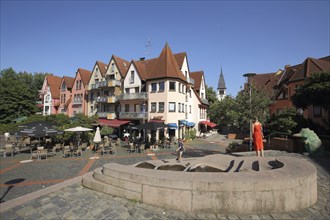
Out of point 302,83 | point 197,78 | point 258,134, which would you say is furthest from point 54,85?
point 302,83

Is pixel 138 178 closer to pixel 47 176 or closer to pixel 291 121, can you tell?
pixel 47 176

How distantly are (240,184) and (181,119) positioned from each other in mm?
24423

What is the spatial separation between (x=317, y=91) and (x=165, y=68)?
63.3 feet

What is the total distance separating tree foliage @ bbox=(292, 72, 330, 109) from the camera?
14627mm

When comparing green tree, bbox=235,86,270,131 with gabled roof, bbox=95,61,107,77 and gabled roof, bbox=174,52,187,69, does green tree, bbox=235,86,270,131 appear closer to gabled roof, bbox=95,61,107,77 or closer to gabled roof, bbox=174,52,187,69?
gabled roof, bbox=174,52,187,69

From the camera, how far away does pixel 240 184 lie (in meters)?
5.03

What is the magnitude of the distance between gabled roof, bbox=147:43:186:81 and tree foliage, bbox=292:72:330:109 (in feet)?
53.9

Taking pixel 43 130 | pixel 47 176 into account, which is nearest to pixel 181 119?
pixel 43 130

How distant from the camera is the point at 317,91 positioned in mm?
14992

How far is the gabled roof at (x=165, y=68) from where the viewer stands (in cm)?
2809

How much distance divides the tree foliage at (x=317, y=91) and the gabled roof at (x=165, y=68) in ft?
53.9

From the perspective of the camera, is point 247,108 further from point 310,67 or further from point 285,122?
point 310,67

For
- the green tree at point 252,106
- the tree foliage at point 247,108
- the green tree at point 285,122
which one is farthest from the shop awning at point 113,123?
the green tree at point 285,122

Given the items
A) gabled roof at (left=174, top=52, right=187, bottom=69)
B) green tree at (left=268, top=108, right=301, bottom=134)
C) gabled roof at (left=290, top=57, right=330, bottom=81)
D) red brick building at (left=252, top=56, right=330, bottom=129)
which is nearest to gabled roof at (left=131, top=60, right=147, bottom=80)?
gabled roof at (left=174, top=52, right=187, bottom=69)
